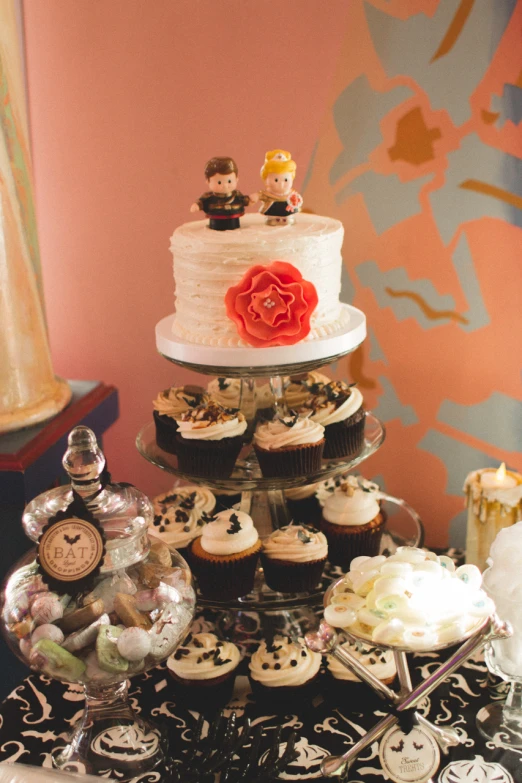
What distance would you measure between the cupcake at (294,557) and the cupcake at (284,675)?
12cm

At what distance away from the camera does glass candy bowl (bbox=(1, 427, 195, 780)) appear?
1.17 metres

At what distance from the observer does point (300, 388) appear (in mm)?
1750

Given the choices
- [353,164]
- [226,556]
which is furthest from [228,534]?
[353,164]

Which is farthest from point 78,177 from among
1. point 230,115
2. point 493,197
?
point 493,197

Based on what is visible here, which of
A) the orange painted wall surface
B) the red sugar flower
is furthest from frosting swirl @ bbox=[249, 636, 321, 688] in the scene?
the orange painted wall surface

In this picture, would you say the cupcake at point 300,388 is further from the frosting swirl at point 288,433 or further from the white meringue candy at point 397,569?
the white meringue candy at point 397,569

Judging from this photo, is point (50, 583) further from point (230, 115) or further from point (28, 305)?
point (230, 115)

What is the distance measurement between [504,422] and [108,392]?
1032 millimetres

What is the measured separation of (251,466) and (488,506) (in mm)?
550

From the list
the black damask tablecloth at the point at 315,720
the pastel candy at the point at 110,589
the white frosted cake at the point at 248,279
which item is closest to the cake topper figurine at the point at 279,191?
the white frosted cake at the point at 248,279

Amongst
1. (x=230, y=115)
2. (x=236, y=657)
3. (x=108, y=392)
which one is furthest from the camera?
(x=108, y=392)

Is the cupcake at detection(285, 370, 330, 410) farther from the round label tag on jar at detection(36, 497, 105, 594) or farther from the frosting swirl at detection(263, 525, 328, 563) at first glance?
the round label tag on jar at detection(36, 497, 105, 594)

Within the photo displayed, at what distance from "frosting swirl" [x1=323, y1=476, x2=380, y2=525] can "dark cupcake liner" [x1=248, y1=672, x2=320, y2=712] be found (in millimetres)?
320

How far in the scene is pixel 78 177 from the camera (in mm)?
2033
